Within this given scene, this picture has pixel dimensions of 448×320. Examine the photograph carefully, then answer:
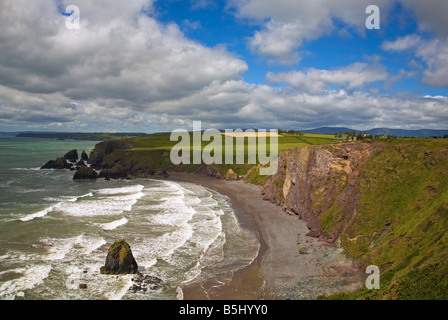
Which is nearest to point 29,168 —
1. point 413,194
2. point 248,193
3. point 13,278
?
point 248,193

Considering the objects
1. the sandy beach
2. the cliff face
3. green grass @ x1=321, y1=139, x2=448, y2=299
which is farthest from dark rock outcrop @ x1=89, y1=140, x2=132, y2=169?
green grass @ x1=321, y1=139, x2=448, y2=299

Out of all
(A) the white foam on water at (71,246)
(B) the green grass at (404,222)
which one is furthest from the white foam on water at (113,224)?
(B) the green grass at (404,222)

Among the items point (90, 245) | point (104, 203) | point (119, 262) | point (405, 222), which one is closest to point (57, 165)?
point (104, 203)
